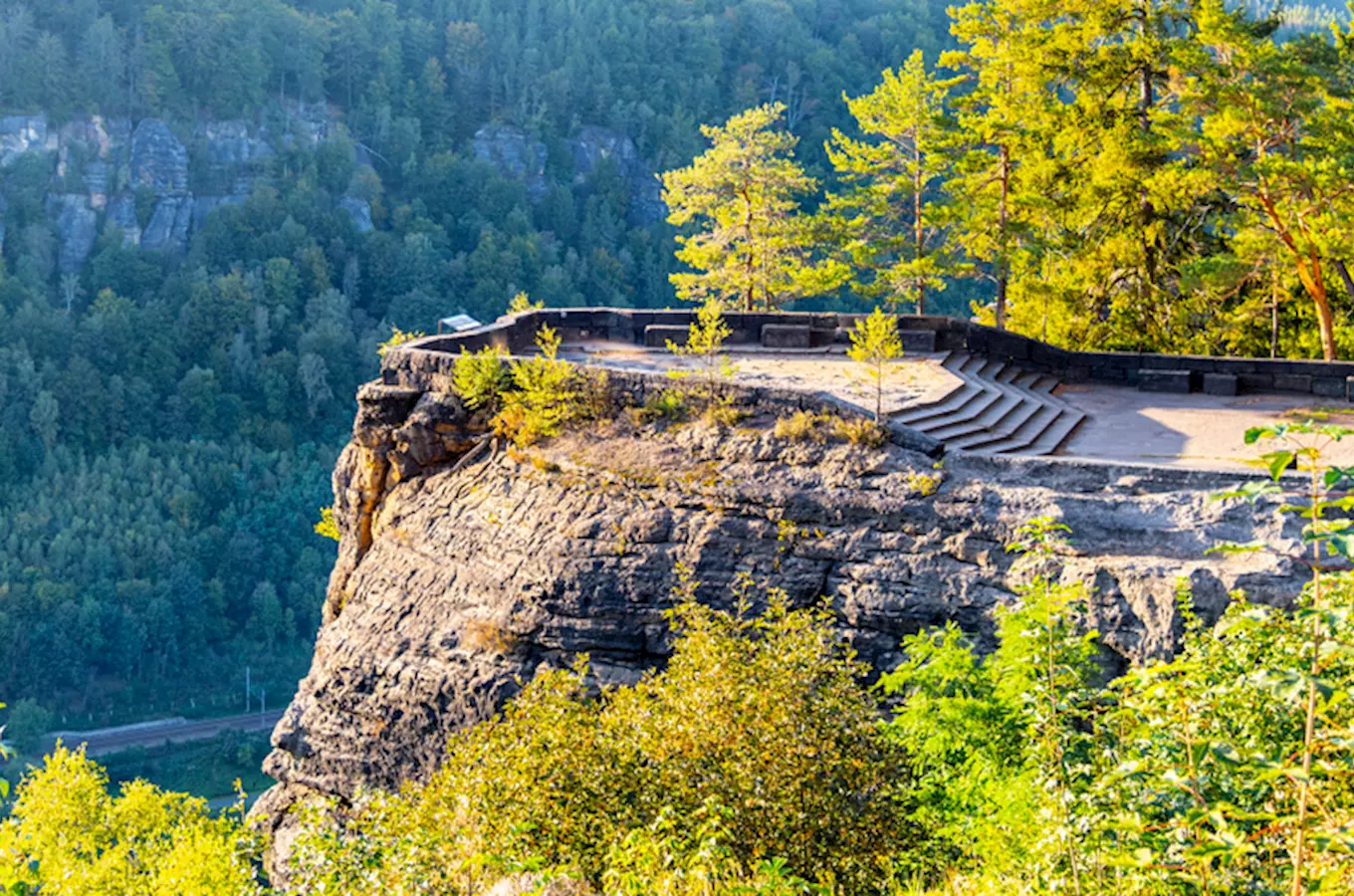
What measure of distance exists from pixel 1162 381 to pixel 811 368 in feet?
15.7

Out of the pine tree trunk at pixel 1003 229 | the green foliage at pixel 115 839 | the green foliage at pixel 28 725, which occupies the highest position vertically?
the pine tree trunk at pixel 1003 229

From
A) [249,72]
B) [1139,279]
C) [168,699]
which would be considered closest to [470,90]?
[249,72]

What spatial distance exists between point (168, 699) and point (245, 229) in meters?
42.7

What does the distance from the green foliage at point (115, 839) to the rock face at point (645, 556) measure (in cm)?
142

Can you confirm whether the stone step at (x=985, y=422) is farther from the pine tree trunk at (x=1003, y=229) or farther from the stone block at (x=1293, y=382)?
the pine tree trunk at (x=1003, y=229)

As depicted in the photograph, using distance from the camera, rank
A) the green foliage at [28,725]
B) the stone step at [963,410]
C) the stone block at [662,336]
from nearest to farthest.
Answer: the stone step at [963,410], the stone block at [662,336], the green foliage at [28,725]

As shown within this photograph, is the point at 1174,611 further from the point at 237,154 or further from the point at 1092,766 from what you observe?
the point at 237,154

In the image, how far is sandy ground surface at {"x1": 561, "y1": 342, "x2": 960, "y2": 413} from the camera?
16656 millimetres

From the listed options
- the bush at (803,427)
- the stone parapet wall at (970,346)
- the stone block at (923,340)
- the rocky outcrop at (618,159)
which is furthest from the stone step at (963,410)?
the rocky outcrop at (618,159)

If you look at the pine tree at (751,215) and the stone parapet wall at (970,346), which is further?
the pine tree at (751,215)

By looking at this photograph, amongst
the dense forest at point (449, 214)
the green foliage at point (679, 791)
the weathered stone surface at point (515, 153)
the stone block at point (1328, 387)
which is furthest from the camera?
the weathered stone surface at point (515, 153)

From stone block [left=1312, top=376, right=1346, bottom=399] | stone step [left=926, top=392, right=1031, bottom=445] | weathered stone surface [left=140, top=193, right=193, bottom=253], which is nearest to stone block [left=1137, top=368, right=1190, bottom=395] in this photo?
stone block [left=1312, top=376, right=1346, bottom=399]

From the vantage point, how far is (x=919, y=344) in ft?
65.0

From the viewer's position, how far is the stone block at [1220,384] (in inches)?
734
